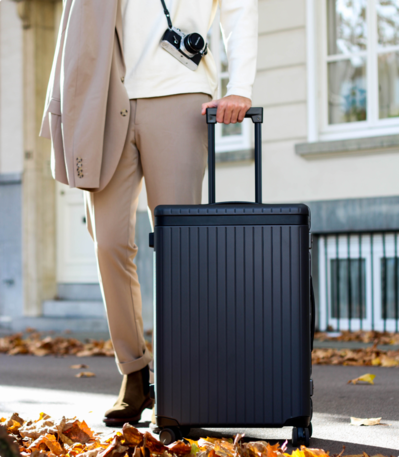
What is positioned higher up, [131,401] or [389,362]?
[131,401]

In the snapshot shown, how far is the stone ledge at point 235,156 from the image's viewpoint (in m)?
5.66

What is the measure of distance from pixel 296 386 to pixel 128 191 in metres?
0.88

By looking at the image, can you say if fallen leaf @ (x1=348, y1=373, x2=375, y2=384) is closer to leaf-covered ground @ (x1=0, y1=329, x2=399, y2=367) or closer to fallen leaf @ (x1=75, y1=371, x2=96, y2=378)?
leaf-covered ground @ (x1=0, y1=329, x2=399, y2=367)

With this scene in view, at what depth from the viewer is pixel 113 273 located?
220cm

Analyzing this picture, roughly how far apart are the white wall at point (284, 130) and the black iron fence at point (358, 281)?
459mm

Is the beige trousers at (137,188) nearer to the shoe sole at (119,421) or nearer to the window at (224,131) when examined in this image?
the shoe sole at (119,421)

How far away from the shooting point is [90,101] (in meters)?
2.08

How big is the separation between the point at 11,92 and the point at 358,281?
162 inches

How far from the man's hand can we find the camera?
232mm

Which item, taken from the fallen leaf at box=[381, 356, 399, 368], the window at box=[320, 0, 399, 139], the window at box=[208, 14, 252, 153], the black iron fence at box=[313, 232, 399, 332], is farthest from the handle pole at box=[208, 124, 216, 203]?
the window at box=[208, 14, 252, 153]

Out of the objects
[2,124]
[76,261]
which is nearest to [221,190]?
[76,261]

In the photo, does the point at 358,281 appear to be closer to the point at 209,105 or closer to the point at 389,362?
the point at 389,362

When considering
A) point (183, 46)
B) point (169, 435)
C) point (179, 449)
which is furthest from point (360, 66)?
point (179, 449)

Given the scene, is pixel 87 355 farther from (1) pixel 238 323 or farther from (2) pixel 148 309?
(1) pixel 238 323
